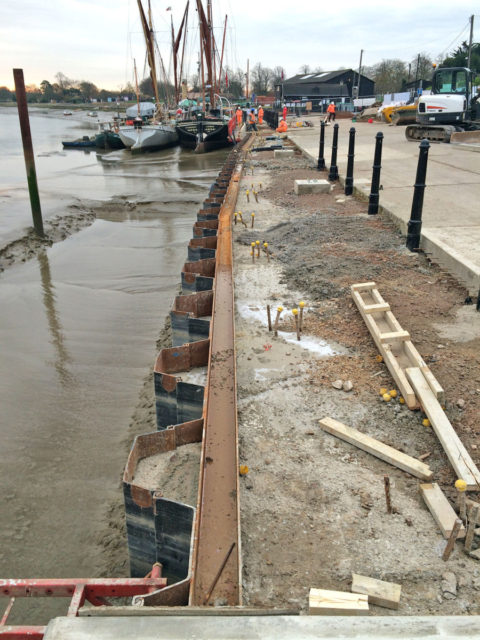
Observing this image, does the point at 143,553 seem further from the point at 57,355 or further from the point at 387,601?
the point at 57,355

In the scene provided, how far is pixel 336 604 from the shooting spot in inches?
93.5

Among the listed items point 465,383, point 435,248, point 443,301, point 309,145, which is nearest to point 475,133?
point 309,145

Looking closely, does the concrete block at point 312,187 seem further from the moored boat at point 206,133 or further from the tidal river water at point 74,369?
the moored boat at point 206,133

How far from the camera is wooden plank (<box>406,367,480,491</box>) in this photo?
3268 millimetres

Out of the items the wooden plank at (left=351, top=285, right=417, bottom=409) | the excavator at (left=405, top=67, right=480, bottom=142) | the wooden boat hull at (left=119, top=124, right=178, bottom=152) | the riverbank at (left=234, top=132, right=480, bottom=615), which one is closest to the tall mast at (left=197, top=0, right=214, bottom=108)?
the wooden boat hull at (left=119, top=124, right=178, bottom=152)

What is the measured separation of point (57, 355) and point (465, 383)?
508cm

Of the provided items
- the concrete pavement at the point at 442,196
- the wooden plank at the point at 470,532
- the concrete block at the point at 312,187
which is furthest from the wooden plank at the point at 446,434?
the concrete block at the point at 312,187

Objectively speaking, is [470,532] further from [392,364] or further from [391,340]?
[391,340]

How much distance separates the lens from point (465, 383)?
169 inches

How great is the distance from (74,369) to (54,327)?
5.44ft

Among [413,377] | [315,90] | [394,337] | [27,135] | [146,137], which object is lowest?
[413,377]

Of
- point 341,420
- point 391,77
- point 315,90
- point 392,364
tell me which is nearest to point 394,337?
point 392,364

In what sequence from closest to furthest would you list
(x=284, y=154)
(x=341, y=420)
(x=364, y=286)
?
(x=341, y=420)
(x=364, y=286)
(x=284, y=154)

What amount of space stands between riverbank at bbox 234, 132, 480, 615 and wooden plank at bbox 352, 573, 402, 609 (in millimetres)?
47
